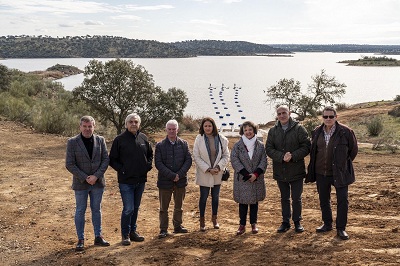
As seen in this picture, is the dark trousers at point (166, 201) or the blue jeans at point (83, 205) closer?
the blue jeans at point (83, 205)

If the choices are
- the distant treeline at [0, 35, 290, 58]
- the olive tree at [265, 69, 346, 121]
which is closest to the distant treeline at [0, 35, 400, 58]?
the distant treeline at [0, 35, 290, 58]

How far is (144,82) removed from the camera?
65.0 ft

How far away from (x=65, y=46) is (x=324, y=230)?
166267mm

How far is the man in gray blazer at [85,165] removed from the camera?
18.1 ft

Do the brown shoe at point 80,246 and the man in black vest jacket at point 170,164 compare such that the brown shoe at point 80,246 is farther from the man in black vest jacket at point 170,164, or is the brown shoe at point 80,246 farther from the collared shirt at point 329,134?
the collared shirt at point 329,134

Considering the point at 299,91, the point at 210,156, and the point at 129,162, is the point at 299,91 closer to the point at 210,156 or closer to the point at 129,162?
the point at 210,156

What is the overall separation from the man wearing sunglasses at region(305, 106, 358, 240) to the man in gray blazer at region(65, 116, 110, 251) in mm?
2760

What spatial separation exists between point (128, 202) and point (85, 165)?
752 mm

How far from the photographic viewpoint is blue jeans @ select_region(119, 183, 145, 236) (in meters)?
5.82

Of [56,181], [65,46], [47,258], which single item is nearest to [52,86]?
[56,181]

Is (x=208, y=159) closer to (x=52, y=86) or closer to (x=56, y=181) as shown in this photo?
(x=56, y=181)

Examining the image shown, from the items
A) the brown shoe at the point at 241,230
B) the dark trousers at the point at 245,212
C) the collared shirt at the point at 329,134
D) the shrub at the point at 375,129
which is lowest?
the shrub at the point at 375,129

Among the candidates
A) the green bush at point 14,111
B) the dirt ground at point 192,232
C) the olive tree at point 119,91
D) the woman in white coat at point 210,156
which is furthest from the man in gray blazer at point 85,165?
the green bush at point 14,111

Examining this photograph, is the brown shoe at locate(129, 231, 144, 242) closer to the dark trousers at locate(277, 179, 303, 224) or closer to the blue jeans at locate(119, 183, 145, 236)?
the blue jeans at locate(119, 183, 145, 236)
